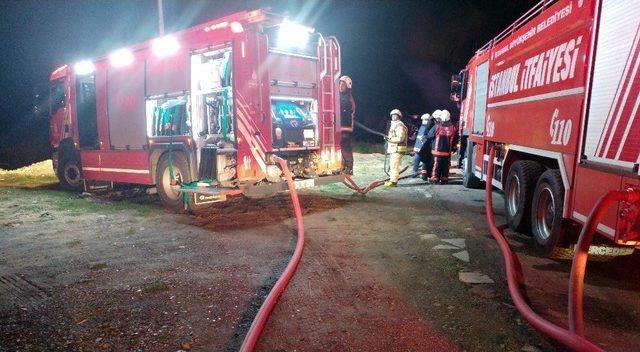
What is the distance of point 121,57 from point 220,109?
3.23m

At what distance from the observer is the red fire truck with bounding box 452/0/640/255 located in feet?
11.2

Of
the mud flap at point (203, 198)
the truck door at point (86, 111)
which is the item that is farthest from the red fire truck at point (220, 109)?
the truck door at point (86, 111)

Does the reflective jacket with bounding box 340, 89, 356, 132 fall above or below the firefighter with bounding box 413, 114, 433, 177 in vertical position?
above

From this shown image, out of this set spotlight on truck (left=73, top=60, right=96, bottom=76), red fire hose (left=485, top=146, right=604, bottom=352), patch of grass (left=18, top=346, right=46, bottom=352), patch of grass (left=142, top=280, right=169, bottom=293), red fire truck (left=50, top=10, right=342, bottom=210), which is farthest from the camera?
spotlight on truck (left=73, top=60, right=96, bottom=76)

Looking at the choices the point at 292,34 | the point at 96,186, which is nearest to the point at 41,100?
the point at 96,186

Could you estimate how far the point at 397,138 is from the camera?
31.9ft

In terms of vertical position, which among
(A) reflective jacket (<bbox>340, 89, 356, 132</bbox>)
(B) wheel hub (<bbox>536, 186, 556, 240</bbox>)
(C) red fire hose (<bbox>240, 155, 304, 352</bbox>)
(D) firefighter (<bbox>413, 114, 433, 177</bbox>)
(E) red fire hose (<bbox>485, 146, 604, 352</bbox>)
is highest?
(A) reflective jacket (<bbox>340, 89, 356, 132</bbox>)

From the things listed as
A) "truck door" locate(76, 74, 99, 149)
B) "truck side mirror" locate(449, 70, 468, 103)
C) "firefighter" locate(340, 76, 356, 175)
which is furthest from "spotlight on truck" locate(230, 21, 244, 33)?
"truck side mirror" locate(449, 70, 468, 103)

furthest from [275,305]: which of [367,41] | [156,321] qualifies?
[367,41]

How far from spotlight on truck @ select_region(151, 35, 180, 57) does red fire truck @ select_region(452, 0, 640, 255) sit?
5391mm

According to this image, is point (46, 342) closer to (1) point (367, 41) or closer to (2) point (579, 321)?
(2) point (579, 321)

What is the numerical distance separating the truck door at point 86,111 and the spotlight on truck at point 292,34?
214 inches

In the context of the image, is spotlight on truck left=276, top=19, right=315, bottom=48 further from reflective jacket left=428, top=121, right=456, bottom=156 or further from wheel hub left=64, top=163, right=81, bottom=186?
wheel hub left=64, top=163, right=81, bottom=186

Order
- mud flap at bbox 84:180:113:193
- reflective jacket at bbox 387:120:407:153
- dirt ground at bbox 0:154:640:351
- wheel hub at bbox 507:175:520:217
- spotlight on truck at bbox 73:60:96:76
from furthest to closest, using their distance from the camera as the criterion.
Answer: mud flap at bbox 84:180:113:193
reflective jacket at bbox 387:120:407:153
spotlight on truck at bbox 73:60:96:76
wheel hub at bbox 507:175:520:217
dirt ground at bbox 0:154:640:351
